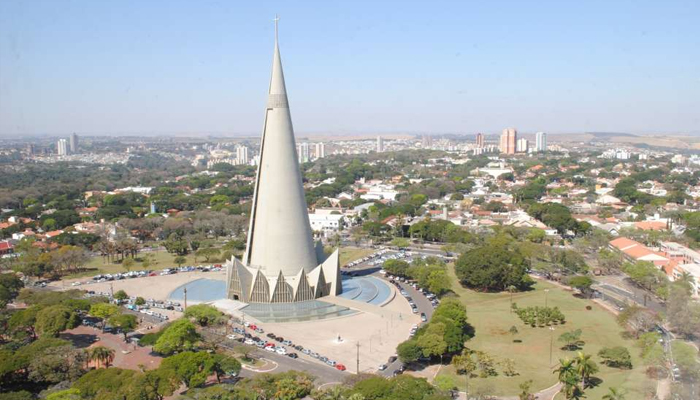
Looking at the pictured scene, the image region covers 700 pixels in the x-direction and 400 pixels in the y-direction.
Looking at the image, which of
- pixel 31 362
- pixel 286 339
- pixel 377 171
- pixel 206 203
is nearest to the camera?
pixel 31 362

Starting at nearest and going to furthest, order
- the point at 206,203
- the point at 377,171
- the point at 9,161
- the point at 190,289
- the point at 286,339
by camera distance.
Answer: the point at 286,339, the point at 190,289, the point at 206,203, the point at 377,171, the point at 9,161

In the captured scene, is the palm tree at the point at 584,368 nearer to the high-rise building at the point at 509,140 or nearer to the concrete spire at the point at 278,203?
the concrete spire at the point at 278,203

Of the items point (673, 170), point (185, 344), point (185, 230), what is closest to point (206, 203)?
point (185, 230)

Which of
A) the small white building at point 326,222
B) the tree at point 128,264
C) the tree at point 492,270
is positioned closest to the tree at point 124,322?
the tree at point 128,264

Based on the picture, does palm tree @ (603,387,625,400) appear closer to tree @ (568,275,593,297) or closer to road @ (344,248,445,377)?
road @ (344,248,445,377)

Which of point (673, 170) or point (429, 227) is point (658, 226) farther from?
point (673, 170)
